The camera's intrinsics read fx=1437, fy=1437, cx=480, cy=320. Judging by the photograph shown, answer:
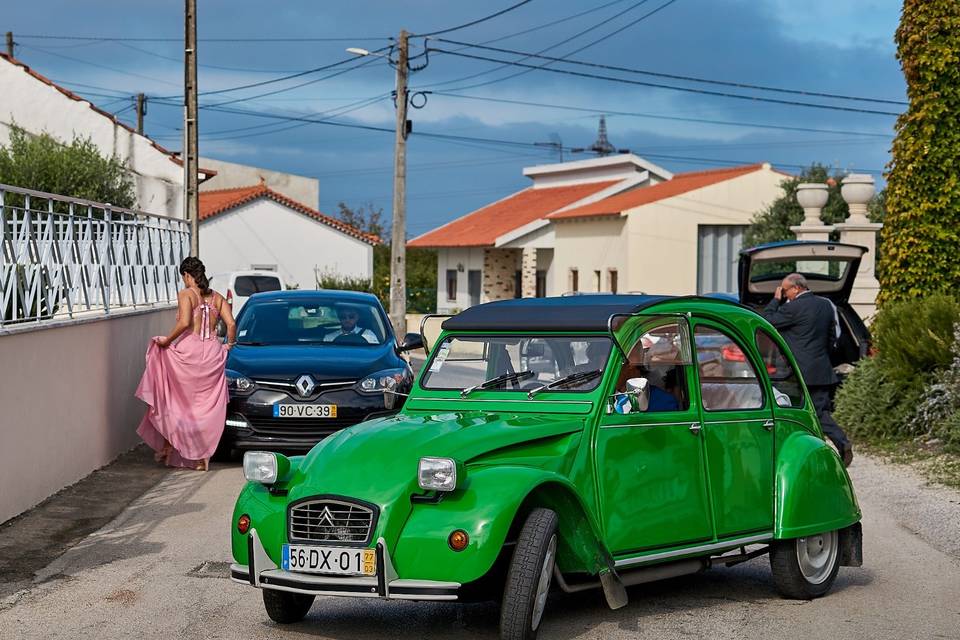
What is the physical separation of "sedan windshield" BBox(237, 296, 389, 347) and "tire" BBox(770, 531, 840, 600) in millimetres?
7382

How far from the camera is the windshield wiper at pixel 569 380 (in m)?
7.30

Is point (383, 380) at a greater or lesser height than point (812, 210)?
lesser

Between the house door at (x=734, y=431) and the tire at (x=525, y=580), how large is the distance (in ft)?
5.00

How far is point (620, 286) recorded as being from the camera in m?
50.9

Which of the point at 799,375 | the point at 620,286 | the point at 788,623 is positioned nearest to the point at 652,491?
the point at 788,623

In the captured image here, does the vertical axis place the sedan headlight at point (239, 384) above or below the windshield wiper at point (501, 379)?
below

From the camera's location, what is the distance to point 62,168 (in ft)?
127

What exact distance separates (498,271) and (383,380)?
4919 cm

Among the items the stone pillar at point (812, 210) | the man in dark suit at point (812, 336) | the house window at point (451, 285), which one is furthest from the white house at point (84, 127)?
the man in dark suit at point (812, 336)

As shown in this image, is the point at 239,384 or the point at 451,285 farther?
the point at 451,285

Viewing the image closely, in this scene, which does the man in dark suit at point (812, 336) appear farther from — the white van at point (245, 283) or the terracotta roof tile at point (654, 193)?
the terracotta roof tile at point (654, 193)

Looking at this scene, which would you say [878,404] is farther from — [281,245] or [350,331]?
[281,245]

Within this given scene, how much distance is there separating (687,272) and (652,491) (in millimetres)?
44802

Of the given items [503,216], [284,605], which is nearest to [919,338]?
[284,605]
